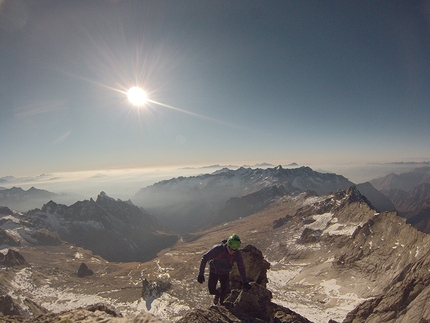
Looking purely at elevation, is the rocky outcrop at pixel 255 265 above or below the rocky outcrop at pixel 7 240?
above

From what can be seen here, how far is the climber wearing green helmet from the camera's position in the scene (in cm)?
1430

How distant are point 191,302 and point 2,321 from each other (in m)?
73.7

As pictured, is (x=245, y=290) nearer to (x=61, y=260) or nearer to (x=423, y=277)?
(x=423, y=277)

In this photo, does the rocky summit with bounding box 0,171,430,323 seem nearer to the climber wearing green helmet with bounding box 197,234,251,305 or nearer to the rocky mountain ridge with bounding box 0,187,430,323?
the rocky mountain ridge with bounding box 0,187,430,323

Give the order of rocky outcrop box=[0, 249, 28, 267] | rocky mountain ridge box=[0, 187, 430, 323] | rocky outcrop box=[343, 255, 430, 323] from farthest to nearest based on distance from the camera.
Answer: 1. rocky outcrop box=[0, 249, 28, 267]
2. rocky mountain ridge box=[0, 187, 430, 323]
3. rocky outcrop box=[343, 255, 430, 323]

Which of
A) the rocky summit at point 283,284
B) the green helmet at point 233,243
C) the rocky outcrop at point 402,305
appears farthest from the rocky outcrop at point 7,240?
the green helmet at point 233,243

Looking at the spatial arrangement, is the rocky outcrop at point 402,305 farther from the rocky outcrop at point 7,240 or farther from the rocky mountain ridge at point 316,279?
the rocky outcrop at point 7,240

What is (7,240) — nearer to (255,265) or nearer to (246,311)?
(255,265)

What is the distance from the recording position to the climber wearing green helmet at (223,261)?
46.9 ft

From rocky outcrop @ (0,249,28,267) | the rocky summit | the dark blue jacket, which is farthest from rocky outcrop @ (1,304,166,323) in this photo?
rocky outcrop @ (0,249,28,267)

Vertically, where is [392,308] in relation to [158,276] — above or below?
above

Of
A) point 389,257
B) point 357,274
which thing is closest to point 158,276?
point 357,274

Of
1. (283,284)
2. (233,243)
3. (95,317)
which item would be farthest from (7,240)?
(233,243)

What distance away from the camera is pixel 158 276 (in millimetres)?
→ 128750
